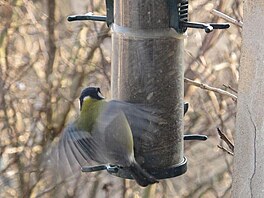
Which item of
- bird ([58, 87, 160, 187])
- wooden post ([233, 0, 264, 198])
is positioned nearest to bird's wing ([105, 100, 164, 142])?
bird ([58, 87, 160, 187])

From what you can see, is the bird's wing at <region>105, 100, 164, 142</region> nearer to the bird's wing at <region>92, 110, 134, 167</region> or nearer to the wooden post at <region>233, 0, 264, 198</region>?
the bird's wing at <region>92, 110, 134, 167</region>

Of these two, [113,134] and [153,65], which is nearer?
[113,134]

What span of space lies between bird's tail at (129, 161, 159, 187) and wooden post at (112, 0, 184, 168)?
0.21ft

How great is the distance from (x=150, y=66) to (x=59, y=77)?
1.79m

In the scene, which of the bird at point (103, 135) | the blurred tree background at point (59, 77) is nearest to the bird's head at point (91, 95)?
the bird at point (103, 135)

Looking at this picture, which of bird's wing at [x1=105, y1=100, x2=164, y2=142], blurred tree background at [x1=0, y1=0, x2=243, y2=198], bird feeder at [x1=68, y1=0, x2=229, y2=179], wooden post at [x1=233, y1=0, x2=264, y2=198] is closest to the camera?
wooden post at [x1=233, y1=0, x2=264, y2=198]

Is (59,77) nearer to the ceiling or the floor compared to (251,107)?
nearer to the floor

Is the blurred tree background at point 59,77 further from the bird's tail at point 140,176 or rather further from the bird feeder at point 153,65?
the bird's tail at point 140,176

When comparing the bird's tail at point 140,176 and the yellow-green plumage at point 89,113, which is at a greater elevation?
the yellow-green plumage at point 89,113

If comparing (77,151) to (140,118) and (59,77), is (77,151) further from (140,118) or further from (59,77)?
(59,77)

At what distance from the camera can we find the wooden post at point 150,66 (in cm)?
174

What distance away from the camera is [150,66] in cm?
175

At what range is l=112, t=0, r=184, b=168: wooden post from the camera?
1.74 metres

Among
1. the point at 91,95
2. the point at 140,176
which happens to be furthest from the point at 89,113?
the point at 140,176
